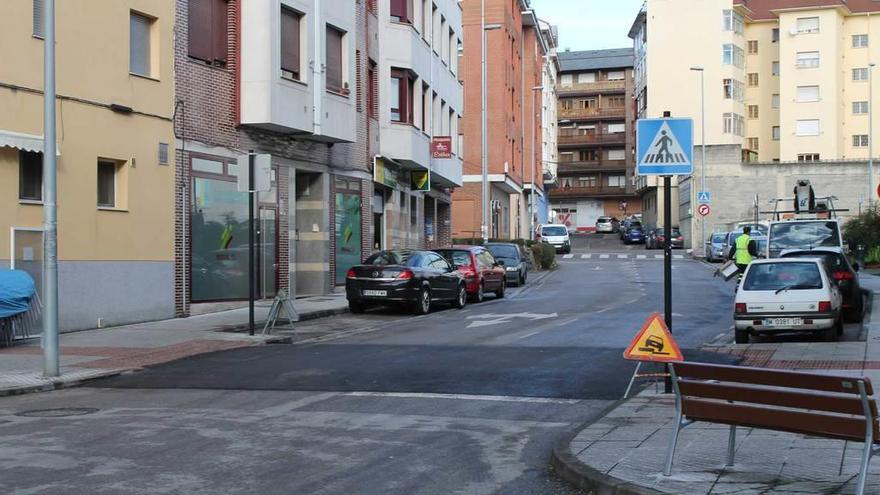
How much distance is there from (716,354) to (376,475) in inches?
337

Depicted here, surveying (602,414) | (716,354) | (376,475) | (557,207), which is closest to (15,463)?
(376,475)

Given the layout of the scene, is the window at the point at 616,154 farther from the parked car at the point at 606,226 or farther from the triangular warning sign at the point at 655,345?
the triangular warning sign at the point at 655,345

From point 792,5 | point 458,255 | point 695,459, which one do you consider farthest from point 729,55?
point 695,459

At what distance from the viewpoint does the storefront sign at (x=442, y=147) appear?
119ft

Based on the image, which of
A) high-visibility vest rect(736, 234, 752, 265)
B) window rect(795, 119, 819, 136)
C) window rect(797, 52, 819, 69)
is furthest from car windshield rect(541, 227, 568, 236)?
high-visibility vest rect(736, 234, 752, 265)

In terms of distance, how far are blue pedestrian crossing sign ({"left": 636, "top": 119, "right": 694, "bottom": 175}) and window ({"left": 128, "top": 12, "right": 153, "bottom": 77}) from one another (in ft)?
→ 39.8

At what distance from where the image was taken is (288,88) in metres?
23.5

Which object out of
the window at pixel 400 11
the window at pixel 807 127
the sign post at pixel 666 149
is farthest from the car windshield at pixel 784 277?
the window at pixel 807 127

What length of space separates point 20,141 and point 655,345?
37.3 ft

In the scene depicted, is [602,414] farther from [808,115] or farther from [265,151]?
[808,115]

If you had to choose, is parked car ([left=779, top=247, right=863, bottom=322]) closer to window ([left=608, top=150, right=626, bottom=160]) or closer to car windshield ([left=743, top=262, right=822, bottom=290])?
car windshield ([left=743, top=262, right=822, bottom=290])

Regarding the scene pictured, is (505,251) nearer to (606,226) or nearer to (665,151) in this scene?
(665,151)

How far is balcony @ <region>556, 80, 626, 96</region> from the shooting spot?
10925 centimetres

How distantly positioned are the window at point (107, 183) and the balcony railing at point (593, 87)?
3711 inches
